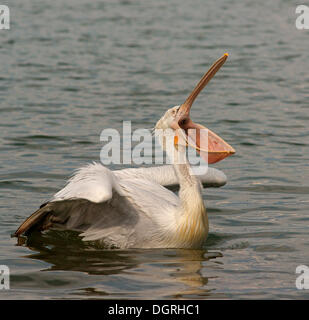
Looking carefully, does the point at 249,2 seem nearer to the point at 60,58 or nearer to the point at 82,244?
the point at 60,58

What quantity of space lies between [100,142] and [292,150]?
2.26m

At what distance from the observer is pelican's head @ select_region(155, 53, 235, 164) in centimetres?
636

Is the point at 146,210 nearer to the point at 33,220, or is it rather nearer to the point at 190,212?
the point at 190,212

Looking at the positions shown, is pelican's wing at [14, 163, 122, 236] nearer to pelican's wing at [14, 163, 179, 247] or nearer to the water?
pelican's wing at [14, 163, 179, 247]

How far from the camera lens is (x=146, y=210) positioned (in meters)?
6.25

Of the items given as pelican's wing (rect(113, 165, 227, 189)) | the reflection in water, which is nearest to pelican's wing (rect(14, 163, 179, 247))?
the reflection in water

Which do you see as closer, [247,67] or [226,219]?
[226,219]

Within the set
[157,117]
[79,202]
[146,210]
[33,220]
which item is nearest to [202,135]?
[146,210]

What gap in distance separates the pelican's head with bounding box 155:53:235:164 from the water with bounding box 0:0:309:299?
76 centimetres

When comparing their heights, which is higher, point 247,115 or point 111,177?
point 247,115

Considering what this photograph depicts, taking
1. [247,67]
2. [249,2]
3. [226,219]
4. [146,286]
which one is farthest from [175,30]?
[146,286]

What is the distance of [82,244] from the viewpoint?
6.56 meters

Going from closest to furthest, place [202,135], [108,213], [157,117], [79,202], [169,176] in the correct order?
[79,202], [108,213], [202,135], [169,176], [157,117]

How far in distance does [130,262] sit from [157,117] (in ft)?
17.1
